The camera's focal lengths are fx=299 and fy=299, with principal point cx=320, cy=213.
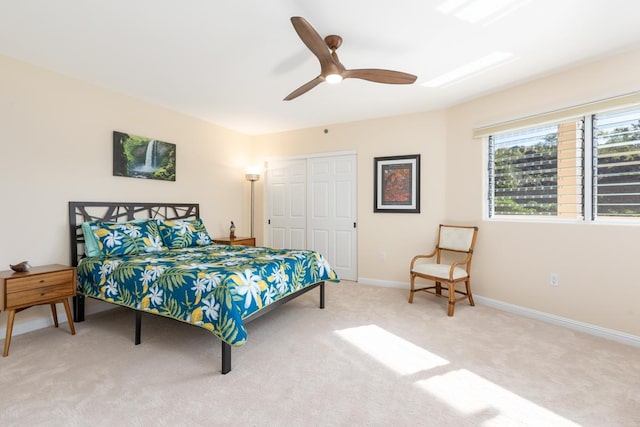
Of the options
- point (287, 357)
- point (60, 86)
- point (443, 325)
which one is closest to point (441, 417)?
point (287, 357)

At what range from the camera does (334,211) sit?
487cm

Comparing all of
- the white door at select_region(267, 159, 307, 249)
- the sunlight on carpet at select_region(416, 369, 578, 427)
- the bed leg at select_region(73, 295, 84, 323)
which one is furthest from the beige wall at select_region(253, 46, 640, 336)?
the bed leg at select_region(73, 295, 84, 323)

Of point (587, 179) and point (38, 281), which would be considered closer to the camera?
point (38, 281)

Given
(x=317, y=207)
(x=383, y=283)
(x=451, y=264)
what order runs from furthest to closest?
(x=317, y=207) → (x=383, y=283) → (x=451, y=264)

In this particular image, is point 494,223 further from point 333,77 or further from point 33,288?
point 33,288

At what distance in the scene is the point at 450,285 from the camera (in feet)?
10.6

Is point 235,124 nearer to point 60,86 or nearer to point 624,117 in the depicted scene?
point 60,86

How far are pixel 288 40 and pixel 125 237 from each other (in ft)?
8.40

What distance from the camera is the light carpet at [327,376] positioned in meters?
1.66

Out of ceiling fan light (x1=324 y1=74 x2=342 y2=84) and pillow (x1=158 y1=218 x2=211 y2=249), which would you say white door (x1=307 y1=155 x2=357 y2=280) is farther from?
ceiling fan light (x1=324 y1=74 x2=342 y2=84)

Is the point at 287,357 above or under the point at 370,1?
under

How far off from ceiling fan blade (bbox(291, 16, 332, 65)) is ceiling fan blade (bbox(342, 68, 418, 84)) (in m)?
0.24

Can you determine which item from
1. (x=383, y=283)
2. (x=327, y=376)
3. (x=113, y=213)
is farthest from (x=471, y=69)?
(x=113, y=213)

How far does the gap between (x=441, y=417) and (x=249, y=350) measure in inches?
57.3
